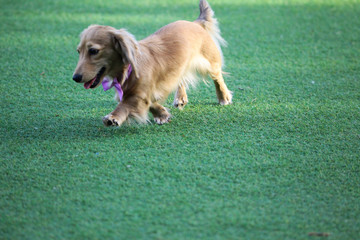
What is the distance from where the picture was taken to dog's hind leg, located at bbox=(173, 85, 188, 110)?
3.60 meters

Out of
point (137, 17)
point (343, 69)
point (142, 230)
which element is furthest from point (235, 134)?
point (137, 17)

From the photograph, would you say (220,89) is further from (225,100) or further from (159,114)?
(159,114)

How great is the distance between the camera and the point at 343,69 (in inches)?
169

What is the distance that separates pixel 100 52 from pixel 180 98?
3.23 feet

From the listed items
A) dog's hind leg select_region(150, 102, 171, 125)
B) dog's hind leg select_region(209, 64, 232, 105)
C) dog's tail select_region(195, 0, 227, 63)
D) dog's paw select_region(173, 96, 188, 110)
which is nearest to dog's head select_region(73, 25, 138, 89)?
dog's hind leg select_region(150, 102, 171, 125)

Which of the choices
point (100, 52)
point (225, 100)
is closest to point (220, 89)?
point (225, 100)

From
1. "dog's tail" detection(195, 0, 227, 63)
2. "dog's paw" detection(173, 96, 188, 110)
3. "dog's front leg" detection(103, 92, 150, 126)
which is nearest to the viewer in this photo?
"dog's front leg" detection(103, 92, 150, 126)

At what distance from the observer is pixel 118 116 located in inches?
115

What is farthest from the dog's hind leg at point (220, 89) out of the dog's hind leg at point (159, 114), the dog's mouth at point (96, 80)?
the dog's mouth at point (96, 80)

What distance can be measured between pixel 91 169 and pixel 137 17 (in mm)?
3538

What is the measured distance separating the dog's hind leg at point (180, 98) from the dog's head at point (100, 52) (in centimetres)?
79

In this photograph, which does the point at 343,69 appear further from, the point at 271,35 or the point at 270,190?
the point at 270,190

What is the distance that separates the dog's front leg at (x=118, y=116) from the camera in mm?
2865

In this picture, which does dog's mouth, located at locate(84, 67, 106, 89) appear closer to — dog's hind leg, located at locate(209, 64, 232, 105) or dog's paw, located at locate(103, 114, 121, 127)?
dog's paw, located at locate(103, 114, 121, 127)
